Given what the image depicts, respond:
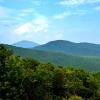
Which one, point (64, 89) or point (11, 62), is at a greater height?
point (11, 62)

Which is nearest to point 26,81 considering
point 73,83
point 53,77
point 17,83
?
point 17,83

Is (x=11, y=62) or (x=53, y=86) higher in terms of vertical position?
(x=11, y=62)

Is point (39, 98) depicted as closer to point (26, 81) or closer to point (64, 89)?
point (26, 81)

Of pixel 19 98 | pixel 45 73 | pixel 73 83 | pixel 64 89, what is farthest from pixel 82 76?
pixel 19 98

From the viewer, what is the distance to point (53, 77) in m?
97.8

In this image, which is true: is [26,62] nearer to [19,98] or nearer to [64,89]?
[64,89]

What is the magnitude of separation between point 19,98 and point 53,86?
19.1m

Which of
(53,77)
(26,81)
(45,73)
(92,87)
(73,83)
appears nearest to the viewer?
(26,81)

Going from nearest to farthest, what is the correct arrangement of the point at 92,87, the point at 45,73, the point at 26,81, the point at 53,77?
the point at 26,81 → the point at 45,73 → the point at 53,77 → the point at 92,87

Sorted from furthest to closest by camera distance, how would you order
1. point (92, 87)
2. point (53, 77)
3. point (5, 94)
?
point (92, 87) < point (53, 77) < point (5, 94)

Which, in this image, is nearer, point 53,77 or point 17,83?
point 17,83

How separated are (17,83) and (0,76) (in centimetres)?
443

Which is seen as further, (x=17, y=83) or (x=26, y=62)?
(x=26, y=62)

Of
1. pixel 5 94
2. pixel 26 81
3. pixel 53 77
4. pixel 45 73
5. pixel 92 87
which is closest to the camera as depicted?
pixel 5 94
